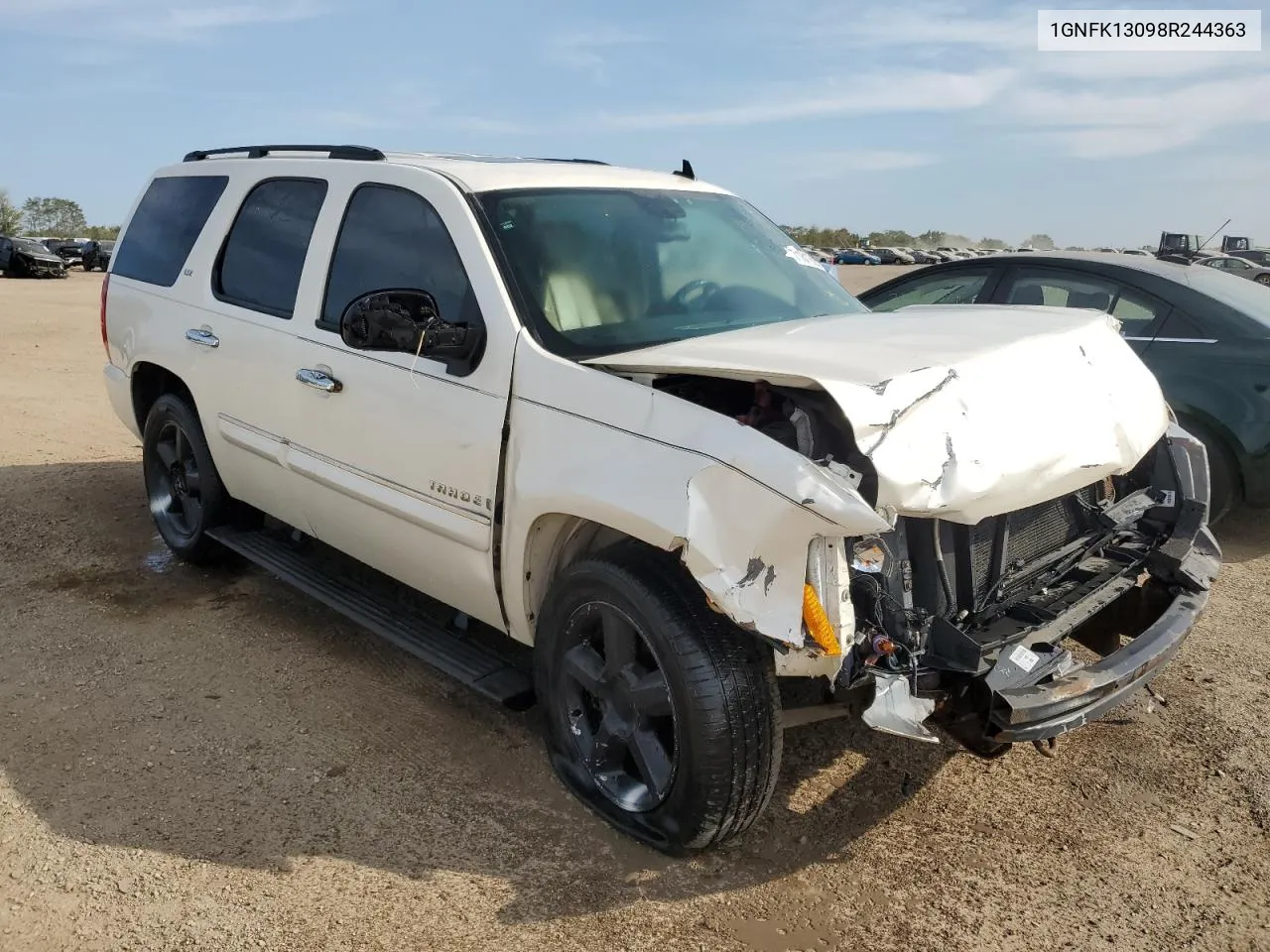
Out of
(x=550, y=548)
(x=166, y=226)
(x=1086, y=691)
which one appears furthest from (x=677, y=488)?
(x=166, y=226)

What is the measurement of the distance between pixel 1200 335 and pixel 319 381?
4771mm

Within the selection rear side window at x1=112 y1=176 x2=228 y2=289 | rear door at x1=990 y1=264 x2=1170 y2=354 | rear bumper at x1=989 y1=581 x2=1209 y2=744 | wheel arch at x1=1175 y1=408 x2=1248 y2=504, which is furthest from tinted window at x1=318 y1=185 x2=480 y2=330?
wheel arch at x1=1175 y1=408 x2=1248 y2=504

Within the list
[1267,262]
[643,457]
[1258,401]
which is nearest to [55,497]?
[643,457]

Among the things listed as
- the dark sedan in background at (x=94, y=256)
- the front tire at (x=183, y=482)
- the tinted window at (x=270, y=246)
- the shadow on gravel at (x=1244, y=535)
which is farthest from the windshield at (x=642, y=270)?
the dark sedan in background at (x=94, y=256)

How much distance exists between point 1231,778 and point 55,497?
662cm

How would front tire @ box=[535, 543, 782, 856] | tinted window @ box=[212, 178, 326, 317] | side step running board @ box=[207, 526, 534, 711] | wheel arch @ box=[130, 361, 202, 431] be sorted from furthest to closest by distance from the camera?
1. wheel arch @ box=[130, 361, 202, 431]
2. tinted window @ box=[212, 178, 326, 317]
3. side step running board @ box=[207, 526, 534, 711]
4. front tire @ box=[535, 543, 782, 856]

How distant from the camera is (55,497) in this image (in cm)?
672

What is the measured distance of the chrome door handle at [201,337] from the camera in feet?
15.7

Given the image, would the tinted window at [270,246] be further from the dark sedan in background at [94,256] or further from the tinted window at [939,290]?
the dark sedan in background at [94,256]

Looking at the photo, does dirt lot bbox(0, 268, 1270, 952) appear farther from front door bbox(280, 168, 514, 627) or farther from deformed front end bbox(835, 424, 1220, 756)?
front door bbox(280, 168, 514, 627)

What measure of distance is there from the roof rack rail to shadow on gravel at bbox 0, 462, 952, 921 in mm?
2082

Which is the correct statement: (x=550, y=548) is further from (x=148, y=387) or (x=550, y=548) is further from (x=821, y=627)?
(x=148, y=387)

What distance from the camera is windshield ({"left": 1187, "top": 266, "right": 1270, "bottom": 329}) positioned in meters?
5.93

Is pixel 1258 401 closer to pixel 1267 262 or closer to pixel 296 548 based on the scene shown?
pixel 296 548
